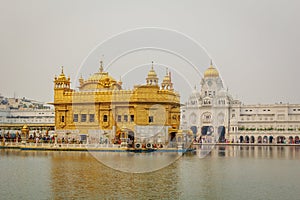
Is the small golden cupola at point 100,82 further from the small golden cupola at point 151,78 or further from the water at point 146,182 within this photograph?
the water at point 146,182

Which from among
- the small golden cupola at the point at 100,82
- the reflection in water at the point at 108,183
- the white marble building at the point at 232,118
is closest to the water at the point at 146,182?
the reflection in water at the point at 108,183

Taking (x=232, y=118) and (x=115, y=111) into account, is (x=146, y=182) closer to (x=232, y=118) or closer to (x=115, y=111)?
(x=115, y=111)

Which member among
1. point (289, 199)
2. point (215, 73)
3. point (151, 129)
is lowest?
point (289, 199)

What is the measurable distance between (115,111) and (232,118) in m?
33.1

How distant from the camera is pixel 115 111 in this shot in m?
45.0

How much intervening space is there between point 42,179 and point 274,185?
1014cm

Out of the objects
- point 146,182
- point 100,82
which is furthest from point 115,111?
point 146,182

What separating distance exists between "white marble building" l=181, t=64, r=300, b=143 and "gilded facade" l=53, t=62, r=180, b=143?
22.6m

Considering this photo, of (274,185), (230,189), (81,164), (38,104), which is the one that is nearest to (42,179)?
(81,164)

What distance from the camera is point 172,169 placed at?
25969 millimetres

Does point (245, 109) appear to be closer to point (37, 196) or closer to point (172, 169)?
point (172, 169)

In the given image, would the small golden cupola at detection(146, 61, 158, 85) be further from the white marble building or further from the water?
the white marble building

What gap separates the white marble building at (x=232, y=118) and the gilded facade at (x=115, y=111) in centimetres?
2255

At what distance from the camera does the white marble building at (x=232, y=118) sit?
228 feet
